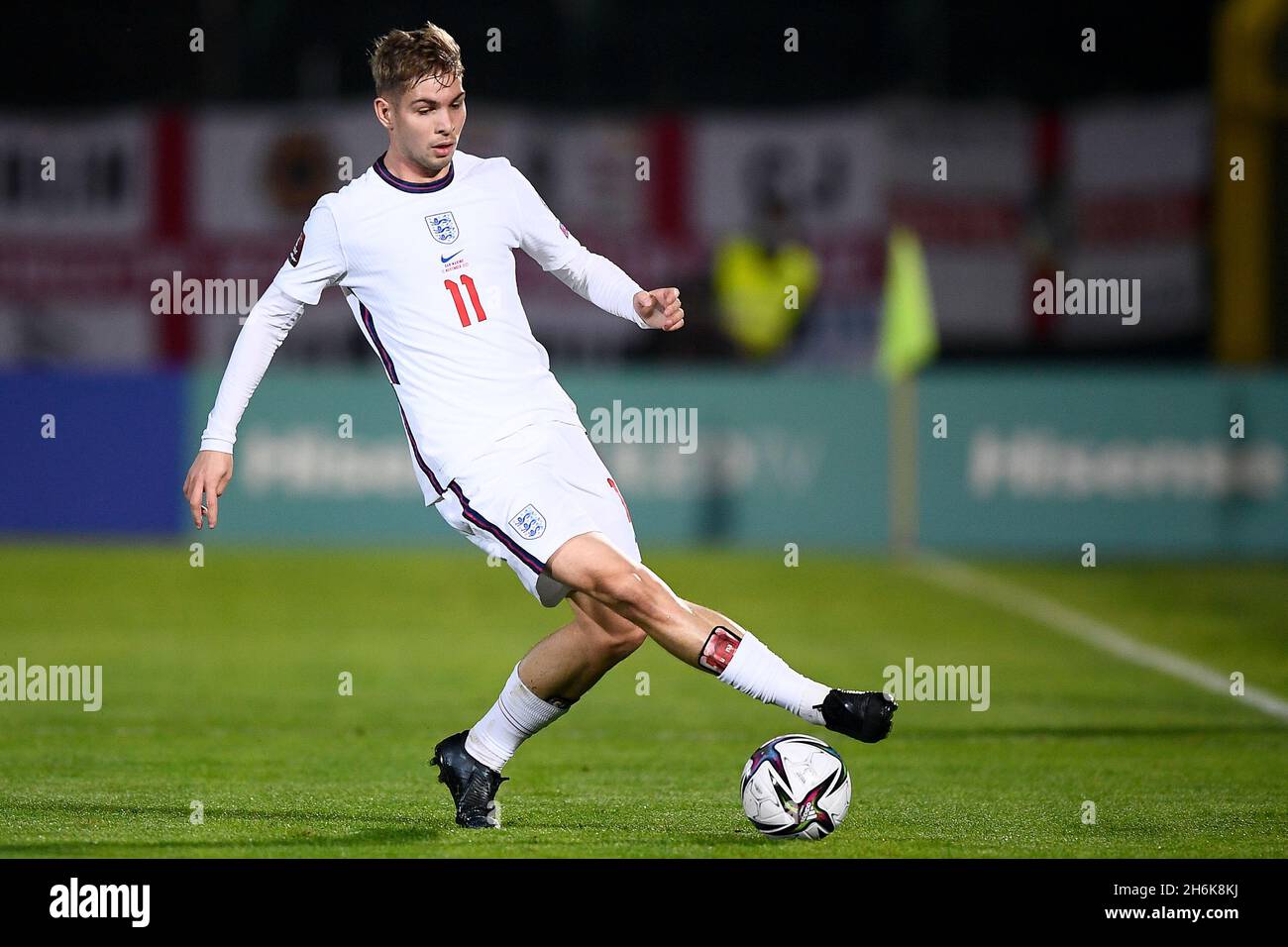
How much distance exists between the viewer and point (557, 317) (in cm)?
1967

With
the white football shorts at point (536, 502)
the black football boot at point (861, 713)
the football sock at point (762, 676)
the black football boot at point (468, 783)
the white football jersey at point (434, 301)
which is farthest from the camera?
the black football boot at point (468, 783)

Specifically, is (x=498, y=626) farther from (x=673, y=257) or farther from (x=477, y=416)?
(x=673, y=257)

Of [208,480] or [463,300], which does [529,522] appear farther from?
[208,480]

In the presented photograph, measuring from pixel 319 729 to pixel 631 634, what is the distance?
104 inches

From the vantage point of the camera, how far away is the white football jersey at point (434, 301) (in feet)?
20.3

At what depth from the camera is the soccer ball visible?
6035 mm

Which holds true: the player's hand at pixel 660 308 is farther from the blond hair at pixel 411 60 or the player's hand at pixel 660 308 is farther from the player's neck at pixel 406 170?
the blond hair at pixel 411 60

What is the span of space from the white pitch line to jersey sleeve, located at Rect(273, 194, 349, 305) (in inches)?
184

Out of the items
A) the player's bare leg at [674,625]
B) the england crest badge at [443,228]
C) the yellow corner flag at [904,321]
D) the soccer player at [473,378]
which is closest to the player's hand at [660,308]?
the soccer player at [473,378]

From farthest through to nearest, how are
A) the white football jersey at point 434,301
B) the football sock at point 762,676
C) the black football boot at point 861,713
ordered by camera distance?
the white football jersey at point 434,301
the football sock at point 762,676
the black football boot at point 861,713

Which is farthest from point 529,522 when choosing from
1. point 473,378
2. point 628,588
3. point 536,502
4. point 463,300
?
point 463,300

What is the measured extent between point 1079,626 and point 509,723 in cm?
643

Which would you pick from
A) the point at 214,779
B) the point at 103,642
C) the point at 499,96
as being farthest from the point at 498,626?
the point at 499,96

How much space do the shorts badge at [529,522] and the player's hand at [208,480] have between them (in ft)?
2.69
